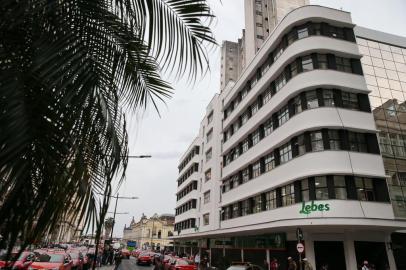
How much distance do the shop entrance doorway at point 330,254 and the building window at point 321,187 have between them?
3.83 meters

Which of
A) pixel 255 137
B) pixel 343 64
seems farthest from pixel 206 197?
pixel 343 64

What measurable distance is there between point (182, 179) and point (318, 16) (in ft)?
165

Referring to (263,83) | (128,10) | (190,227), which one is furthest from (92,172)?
(190,227)

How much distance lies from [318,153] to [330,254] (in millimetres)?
7331

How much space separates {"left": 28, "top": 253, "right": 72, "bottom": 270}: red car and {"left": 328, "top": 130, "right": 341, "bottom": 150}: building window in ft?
61.9

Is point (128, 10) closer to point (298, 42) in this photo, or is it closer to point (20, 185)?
point (20, 185)

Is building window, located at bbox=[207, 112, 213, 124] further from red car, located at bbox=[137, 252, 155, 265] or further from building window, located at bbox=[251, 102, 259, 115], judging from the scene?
red car, located at bbox=[137, 252, 155, 265]

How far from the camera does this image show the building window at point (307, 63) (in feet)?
84.0

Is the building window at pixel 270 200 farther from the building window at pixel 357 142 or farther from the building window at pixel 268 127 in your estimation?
the building window at pixel 357 142

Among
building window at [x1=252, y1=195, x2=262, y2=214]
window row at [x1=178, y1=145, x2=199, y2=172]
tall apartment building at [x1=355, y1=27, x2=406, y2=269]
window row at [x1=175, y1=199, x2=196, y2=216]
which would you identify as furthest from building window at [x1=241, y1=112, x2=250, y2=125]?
window row at [x1=175, y1=199, x2=196, y2=216]

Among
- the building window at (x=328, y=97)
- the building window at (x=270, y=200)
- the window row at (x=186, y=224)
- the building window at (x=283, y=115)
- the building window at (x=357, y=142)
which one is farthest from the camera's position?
the window row at (x=186, y=224)

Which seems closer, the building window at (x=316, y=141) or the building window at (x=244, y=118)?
the building window at (x=316, y=141)

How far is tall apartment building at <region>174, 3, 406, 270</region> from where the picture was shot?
22.4m

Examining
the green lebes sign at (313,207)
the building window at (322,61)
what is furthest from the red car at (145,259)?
the building window at (322,61)
